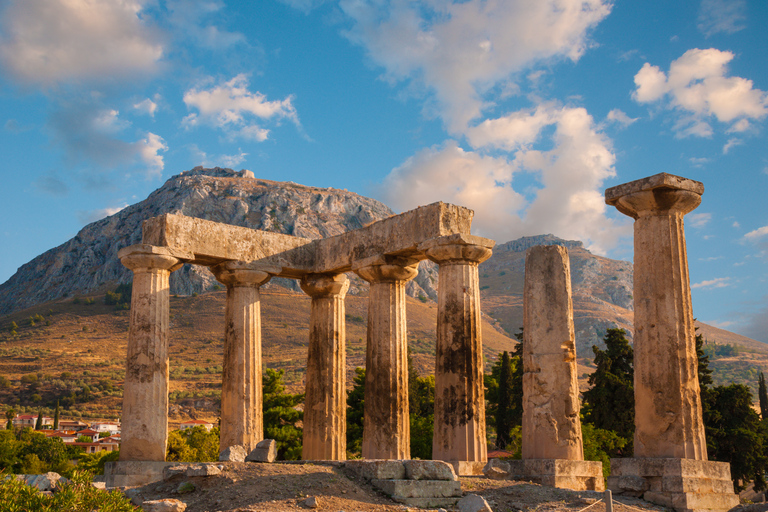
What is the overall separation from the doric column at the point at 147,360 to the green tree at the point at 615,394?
31229 mm

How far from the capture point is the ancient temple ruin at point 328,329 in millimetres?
18047

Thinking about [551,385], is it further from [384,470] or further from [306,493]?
[306,493]

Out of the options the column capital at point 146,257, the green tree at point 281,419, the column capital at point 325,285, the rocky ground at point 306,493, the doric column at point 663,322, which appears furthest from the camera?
the green tree at point 281,419

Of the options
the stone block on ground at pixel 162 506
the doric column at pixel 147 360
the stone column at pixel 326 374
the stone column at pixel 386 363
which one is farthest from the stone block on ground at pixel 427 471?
the stone column at pixel 326 374

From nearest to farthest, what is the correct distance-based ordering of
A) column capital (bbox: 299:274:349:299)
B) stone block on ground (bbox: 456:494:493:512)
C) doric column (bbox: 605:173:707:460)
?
stone block on ground (bbox: 456:494:493:512), doric column (bbox: 605:173:707:460), column capital (bbox: 299:274:349:299)

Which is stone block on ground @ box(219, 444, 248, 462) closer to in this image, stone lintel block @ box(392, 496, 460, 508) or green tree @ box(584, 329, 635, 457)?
stone lintel block @ box(392, 496, 460, 508)

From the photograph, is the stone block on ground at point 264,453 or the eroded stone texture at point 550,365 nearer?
the stone block on ground at point 264,453

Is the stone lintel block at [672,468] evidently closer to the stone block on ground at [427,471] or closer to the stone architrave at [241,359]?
the stone block on ground at [427,471]

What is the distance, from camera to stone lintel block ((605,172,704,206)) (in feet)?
46.4

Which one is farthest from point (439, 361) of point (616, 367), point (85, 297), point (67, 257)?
point (67, 257)

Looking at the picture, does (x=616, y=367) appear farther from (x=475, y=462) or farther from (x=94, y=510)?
(x=94, y=510)

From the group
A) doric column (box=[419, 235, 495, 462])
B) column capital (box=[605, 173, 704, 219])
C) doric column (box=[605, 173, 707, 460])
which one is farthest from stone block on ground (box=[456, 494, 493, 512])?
column capital (box=[605, 173, 704, 219])

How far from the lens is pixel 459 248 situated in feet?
59.2

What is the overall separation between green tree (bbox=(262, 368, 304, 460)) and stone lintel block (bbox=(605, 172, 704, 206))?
35448mm
